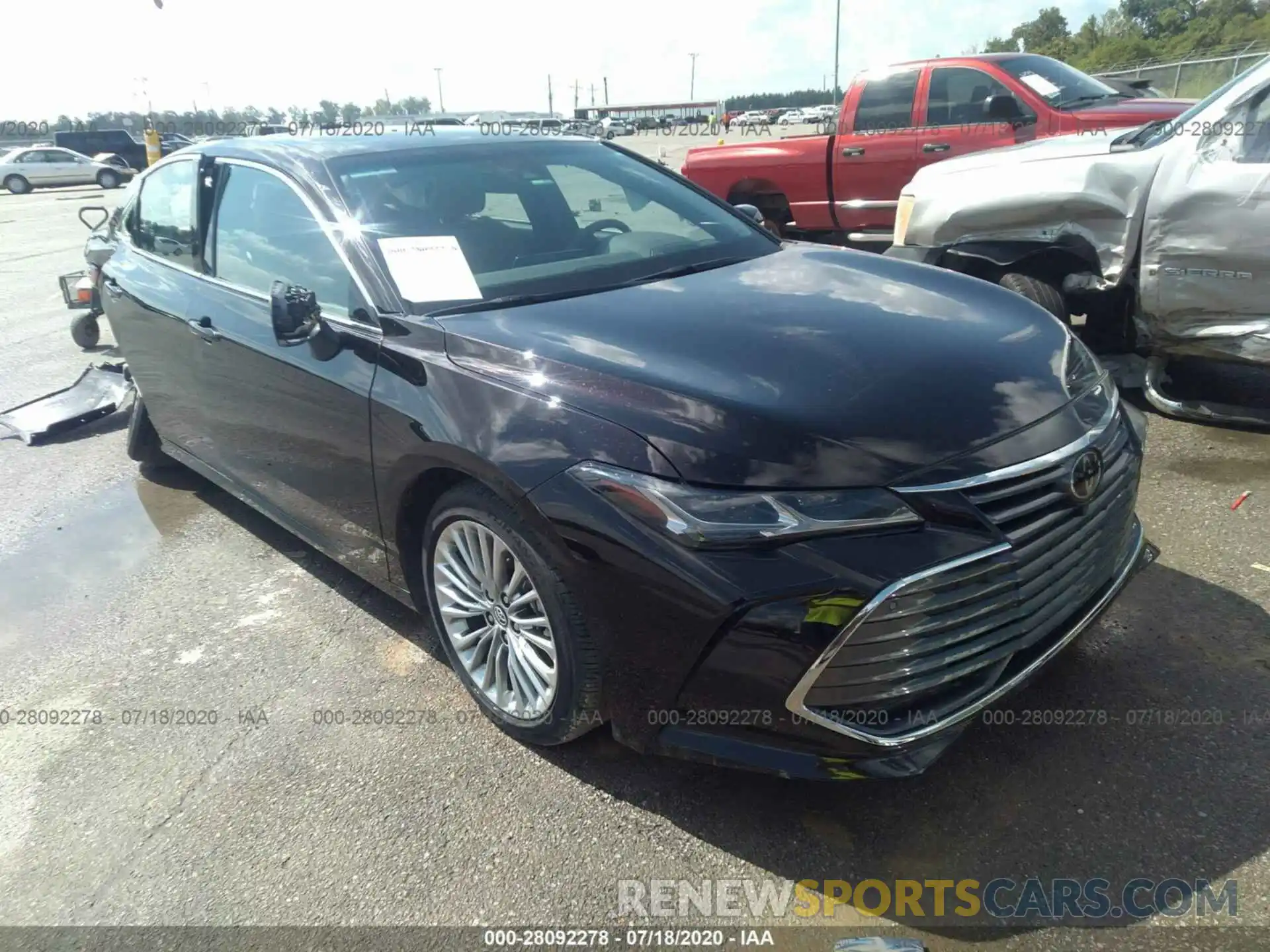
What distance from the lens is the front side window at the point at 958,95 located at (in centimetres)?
839

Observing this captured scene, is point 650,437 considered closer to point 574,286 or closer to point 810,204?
point 574,286

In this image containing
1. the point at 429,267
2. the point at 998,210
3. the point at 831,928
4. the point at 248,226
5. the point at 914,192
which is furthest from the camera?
the point at 914,192

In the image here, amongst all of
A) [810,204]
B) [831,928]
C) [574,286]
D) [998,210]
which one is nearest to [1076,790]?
[831,928]

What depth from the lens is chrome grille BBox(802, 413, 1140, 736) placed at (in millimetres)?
2066

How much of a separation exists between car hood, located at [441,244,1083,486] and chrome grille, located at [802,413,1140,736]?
15cm

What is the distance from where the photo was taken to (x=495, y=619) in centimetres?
275

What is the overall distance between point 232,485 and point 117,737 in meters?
1.34

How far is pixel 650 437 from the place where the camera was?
2.23 meters

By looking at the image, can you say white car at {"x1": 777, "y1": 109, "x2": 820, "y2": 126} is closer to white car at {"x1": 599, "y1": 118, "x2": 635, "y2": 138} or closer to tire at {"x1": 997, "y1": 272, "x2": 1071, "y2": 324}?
white car at {"x1": 599, "y1": 118, "x2": 635, "y2": 138}

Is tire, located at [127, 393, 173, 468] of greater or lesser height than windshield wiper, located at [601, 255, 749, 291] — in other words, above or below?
below

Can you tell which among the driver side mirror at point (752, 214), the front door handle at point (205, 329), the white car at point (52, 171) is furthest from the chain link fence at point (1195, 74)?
the white car at point (52, 171)

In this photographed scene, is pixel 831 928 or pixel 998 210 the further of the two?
pixel 998 210

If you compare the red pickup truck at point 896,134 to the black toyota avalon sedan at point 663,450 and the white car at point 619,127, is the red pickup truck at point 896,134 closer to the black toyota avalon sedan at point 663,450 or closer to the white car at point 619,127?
the black toyota avalon sedan at point 663,450

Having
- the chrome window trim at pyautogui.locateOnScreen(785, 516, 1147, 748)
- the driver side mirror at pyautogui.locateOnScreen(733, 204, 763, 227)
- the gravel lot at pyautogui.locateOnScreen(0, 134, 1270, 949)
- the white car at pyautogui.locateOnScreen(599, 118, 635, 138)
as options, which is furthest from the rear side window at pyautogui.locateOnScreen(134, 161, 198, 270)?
the white car at pyautogui.locateOnScreen(599, 118, 635, 138)
